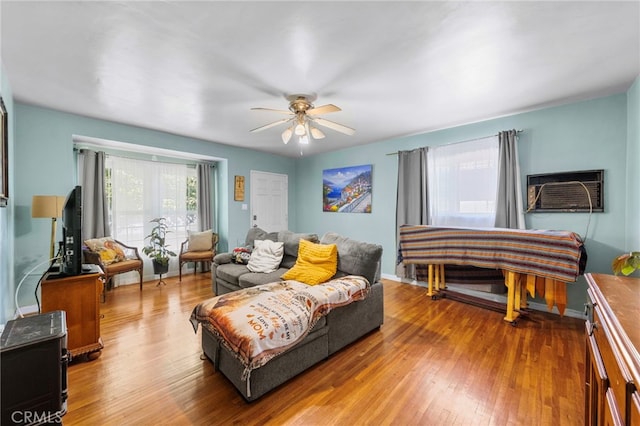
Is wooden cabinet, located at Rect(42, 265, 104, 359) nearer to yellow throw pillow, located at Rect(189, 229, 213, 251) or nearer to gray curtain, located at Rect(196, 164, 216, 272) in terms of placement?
yellow throw pillow, located at Rect(189, 229, 213, 251)

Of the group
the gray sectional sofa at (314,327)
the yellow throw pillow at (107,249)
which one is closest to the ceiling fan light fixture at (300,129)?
the gray sectional sofa at (314,327)

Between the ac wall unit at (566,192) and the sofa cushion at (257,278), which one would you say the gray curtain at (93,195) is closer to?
the sofa cushion at (257,278)

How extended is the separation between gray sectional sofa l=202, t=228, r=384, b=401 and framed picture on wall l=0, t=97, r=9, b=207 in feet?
6.98

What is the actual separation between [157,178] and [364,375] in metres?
4.63

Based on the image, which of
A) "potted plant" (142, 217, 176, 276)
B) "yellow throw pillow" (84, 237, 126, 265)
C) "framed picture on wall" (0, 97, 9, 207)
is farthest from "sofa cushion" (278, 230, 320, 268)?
"framed picture on wall" (0, 97, 9, 207)

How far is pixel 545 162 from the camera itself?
322 centimetres

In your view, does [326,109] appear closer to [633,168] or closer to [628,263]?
[628,263]

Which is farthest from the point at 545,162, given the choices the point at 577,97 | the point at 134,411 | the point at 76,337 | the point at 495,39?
the point at 76,337

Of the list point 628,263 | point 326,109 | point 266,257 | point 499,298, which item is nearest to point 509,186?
point 499,298

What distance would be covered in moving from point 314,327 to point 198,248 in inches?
139

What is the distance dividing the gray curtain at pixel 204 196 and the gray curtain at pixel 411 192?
3641 mm

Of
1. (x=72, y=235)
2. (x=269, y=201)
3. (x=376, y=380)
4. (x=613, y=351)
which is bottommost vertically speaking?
(x=376, y=380)

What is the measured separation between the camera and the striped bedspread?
2.54 m

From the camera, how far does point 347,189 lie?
534 cm
